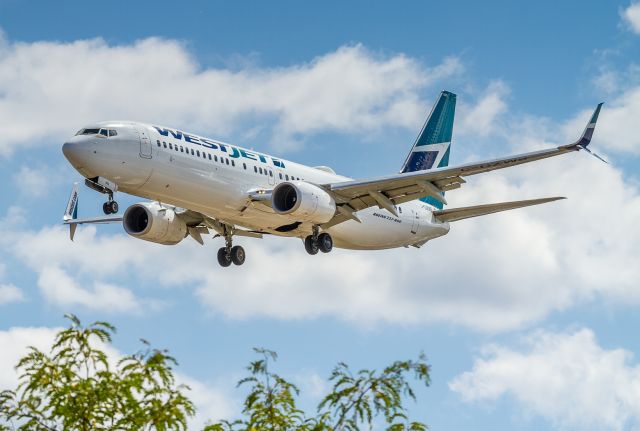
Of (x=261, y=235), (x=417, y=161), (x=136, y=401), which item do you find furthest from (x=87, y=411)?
(x=417, y=161)

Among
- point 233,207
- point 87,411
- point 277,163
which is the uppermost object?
point 277,163

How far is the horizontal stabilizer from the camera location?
46219mm

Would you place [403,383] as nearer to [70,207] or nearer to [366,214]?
[366,214]

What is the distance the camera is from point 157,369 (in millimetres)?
15367

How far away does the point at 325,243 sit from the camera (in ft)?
152

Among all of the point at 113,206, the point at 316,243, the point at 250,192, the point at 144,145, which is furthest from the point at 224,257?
the point at 113,206

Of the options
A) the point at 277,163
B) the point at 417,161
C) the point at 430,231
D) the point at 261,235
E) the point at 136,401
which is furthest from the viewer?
the point at 417,161

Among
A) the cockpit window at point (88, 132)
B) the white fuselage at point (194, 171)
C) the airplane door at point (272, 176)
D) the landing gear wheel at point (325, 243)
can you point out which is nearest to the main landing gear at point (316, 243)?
the landing gear wheel at point (325, 243)

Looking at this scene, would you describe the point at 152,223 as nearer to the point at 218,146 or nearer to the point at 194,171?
the point at 218,146

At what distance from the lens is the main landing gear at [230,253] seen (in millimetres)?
48469

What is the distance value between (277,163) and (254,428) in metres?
31.1

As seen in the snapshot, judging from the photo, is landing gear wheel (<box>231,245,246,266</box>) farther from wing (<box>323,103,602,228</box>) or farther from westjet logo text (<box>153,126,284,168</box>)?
westjet logo text (<box>153,126,284,168</box>)

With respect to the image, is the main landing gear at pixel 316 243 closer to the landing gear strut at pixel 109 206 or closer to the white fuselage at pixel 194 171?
the white fuselage at pixel 194 171

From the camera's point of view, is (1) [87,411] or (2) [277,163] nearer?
(1) [87,411]
